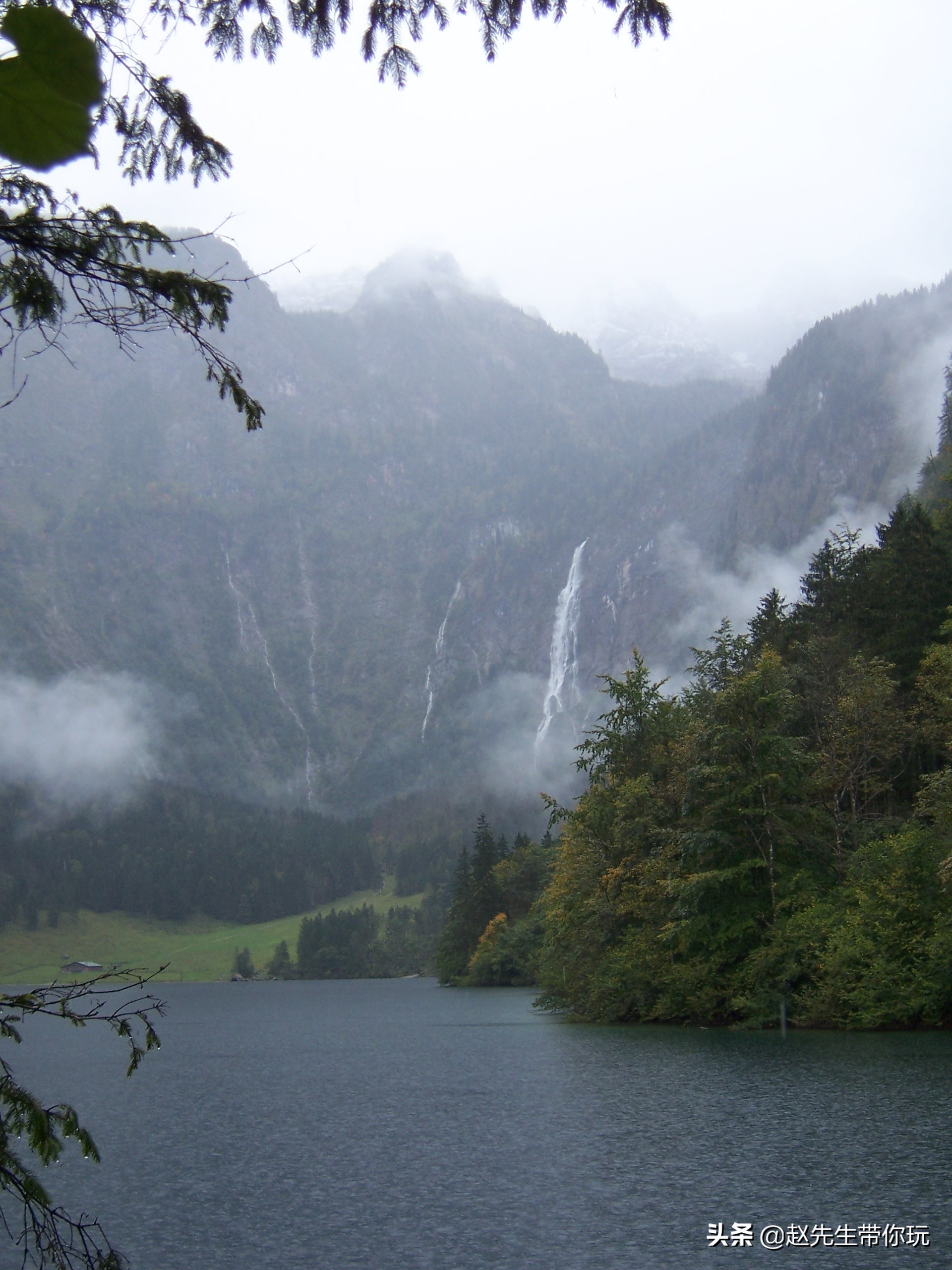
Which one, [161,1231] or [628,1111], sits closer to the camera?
[161,1231]

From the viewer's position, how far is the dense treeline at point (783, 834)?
41250 mm

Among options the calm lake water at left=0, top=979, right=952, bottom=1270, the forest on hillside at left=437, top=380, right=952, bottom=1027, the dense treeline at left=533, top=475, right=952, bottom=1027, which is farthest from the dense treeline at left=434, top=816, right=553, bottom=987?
the calm lake water at left=0, top=979, right=952, bottom=1270

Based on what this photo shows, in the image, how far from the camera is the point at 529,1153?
25172mm

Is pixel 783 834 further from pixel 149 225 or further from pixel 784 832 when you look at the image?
Answer: pixel 149 225

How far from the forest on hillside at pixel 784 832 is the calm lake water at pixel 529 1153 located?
261cm

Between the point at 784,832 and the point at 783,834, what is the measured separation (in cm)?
10

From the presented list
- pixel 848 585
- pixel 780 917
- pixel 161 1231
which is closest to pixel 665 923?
pixel 780 917

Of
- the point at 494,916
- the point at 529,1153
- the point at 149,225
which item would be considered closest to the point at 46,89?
the point at 149,225

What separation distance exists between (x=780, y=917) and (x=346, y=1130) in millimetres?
23625

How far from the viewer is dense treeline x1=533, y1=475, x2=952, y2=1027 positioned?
41.2 meters

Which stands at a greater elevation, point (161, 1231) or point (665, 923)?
point (665, 923)

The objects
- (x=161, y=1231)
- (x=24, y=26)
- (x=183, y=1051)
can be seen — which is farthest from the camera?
(x=183, y=1051)

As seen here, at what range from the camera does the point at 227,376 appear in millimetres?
6211

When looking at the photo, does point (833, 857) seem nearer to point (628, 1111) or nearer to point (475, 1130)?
point (628, 1111)
